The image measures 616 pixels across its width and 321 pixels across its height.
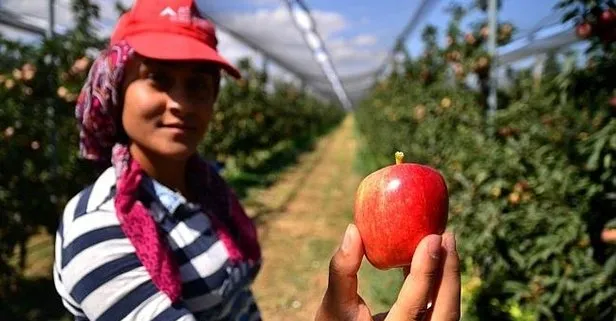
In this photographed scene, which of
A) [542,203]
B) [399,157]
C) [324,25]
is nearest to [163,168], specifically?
[399,157]

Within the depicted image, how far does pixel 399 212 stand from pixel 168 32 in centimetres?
68

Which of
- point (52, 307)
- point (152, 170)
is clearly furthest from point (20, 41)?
point (152, 170)

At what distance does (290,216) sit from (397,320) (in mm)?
6821

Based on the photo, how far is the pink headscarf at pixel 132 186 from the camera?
1220 millimetres

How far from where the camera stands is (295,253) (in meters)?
6.02

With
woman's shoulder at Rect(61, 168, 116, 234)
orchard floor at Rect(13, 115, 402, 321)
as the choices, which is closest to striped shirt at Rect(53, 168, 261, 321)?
woman's shoulder at Rect(61, 168, 116, 234)

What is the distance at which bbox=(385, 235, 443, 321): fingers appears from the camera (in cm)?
87

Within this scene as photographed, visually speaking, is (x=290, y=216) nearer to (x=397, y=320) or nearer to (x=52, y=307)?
(x=52, y=307)

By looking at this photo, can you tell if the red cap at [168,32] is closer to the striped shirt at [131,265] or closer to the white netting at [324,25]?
the striped shirt at [131,265]

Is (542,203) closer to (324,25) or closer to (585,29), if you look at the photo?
(585,29)

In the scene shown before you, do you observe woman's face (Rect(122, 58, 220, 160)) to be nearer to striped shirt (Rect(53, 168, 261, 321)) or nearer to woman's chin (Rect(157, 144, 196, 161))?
woman's chin (Rect(157, 144, 196, 161))

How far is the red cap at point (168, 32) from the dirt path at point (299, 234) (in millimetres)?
3109

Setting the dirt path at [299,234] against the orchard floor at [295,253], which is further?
the dirt path at [299,234]

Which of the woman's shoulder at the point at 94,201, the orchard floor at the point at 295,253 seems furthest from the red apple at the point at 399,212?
the orchard floor at the point at 295,253
